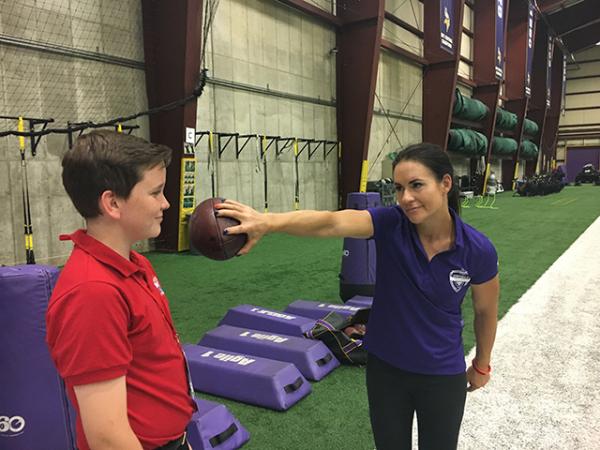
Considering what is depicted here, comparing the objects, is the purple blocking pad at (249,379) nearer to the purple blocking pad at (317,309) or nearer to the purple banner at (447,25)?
the purple blocking pad at (317,309)

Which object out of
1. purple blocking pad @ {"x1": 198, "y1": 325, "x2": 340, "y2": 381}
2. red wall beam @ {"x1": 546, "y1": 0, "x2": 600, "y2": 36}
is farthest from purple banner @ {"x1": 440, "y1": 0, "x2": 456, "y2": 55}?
red wall beam @ {"x1": 546, "y1": 0, "x2": 600, "y2": 36}

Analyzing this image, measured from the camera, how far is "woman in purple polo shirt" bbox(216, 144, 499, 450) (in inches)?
66.0

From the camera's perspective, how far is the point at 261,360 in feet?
10.9

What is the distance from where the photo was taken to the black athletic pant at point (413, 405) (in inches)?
67.9

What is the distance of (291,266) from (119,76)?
169 inches

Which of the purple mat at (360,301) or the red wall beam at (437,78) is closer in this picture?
the purple mat at (360,301)

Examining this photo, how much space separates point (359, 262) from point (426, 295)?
3.39 m

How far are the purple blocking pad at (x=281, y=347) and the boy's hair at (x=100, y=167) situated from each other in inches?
102

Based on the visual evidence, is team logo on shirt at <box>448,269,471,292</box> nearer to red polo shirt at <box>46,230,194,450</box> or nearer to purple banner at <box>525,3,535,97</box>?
red polo shirt at <box>46,230,194,450</box>

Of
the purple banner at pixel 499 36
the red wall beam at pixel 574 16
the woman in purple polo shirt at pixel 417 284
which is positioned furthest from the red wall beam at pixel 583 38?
the woman in purple polo shirt at pixel 417 284

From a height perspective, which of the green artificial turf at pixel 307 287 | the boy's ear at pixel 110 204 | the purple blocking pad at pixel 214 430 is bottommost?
the green artificial turf at pixel 307 287

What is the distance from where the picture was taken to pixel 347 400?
10.4 ft

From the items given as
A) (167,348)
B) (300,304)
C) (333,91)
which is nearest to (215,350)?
(300,304)

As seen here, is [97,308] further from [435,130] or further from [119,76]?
[435,130]
